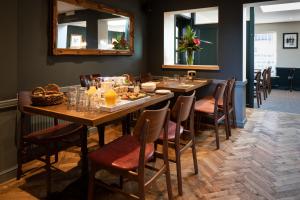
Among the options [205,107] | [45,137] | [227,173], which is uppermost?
[205,107]

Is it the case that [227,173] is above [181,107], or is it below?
below

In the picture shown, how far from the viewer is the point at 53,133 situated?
236 cm

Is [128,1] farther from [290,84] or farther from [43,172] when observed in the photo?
[290,84]

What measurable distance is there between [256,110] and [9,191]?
4.88m

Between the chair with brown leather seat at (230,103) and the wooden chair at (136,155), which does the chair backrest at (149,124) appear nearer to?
the wooden chair at (136,155)

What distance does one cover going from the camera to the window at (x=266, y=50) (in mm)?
9383

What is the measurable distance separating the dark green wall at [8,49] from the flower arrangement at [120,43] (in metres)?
1.83

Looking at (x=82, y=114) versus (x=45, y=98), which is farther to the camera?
(x=45, y=98)

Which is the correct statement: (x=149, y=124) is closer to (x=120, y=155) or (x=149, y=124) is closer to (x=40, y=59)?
(x=120, y=155)

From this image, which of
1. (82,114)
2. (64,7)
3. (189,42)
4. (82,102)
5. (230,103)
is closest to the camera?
(82,114)

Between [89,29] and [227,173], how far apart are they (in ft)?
8.45

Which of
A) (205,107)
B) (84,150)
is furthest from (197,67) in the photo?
(84,150)

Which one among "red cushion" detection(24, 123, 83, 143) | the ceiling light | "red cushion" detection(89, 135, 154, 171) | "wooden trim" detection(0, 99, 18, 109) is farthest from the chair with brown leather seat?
the ceiling light

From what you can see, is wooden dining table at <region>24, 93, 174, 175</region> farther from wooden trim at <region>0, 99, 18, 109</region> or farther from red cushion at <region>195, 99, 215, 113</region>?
red cushion at <region>195, 99, 215, 113</region>
